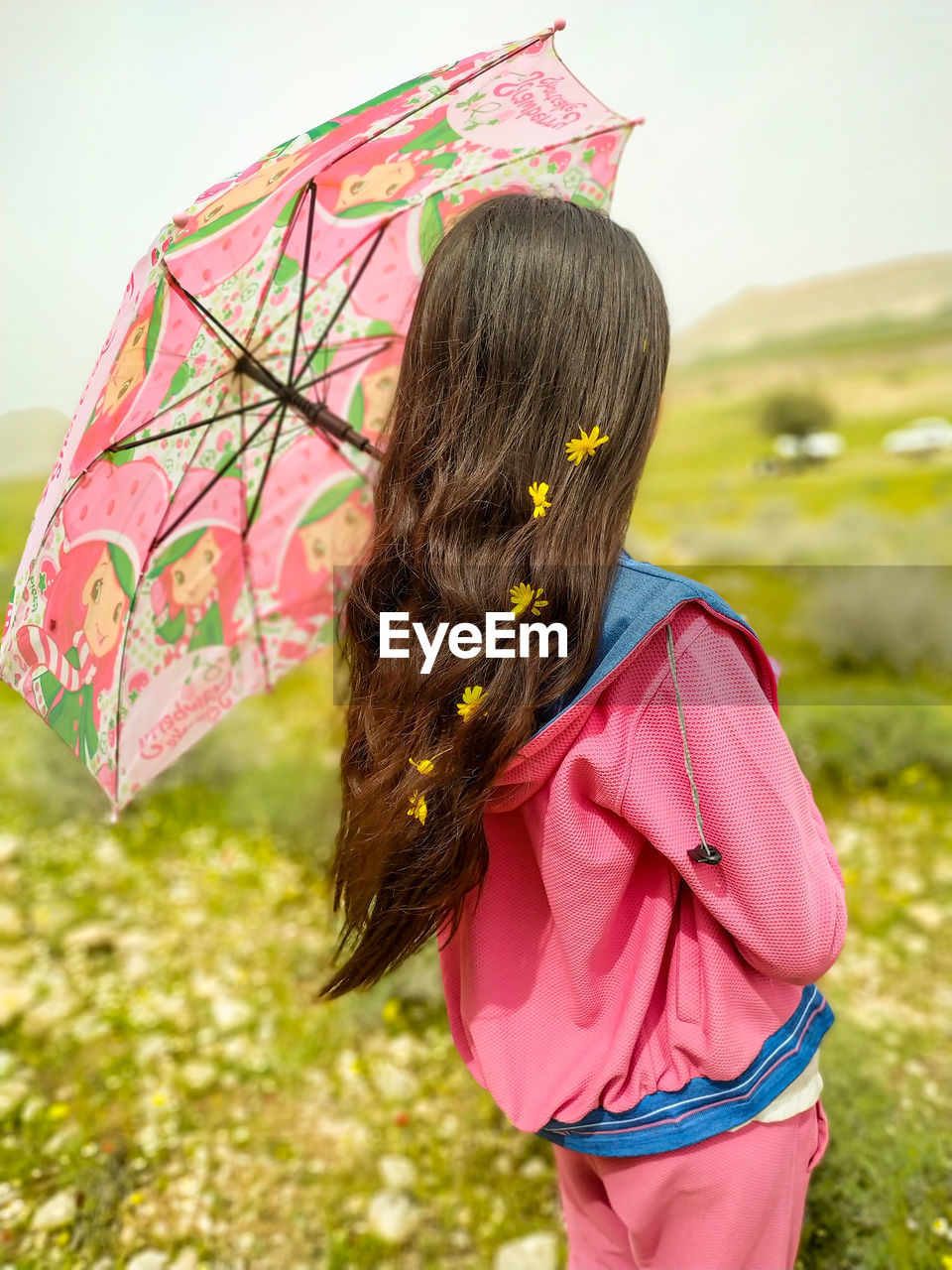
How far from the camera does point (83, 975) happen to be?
2.62 m

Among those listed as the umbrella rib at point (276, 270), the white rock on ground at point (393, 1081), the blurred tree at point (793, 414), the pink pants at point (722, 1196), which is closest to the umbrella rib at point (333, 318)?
the umbrella rib at point (276, 270)

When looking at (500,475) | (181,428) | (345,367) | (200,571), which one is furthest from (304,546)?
(500,475)

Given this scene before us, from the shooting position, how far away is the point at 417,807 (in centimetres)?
107

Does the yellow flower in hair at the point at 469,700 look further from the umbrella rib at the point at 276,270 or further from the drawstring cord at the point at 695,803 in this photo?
the umbrella rib at the point at 276,270

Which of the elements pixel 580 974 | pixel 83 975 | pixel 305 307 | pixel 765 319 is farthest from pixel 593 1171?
pixel 765 319

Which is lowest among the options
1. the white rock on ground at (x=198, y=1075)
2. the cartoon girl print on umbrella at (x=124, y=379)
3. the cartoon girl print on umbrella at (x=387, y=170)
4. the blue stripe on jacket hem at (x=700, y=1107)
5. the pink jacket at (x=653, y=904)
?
the white rock on ground at (x=198, y=1075)

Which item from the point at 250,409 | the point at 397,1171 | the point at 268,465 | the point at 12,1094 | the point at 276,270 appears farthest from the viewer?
the point at 12,1094

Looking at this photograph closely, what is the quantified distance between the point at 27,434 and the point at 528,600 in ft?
3.16

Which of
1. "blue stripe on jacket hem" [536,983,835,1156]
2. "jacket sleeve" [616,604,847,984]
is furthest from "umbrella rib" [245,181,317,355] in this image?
"blue stripe on jacket hem" [536,983,835,1156]

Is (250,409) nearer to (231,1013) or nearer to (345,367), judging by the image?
(345,367)

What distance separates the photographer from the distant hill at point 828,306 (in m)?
4.57

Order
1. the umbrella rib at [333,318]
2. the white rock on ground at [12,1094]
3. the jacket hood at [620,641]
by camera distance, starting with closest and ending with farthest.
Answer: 1. the jacket hood at [620,641]
2. the umbrella rib at [333,318]
3. the white rock on ground at [12,1094]

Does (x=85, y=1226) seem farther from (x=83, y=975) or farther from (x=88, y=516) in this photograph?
(x=88, y=516)

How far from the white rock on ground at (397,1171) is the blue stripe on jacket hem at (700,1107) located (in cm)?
107
